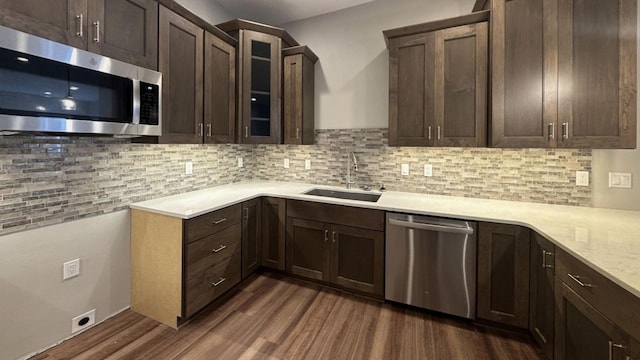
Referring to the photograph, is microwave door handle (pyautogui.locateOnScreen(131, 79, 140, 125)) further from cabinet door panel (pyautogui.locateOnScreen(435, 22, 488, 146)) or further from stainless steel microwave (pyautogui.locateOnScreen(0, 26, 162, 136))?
cabinet door panel (pyautogui.locateOnScreen(435, 22, 488, 146))

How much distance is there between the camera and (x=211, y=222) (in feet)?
7.01

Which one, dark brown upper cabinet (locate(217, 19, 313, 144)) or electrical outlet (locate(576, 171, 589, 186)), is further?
dark brown upper cabinet (locate(217, 19, 313, 144))

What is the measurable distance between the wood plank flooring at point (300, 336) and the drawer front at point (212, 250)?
1.33 feet

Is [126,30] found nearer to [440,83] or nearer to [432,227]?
[440,83]

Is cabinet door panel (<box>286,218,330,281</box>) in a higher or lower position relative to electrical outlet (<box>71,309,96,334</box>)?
higher

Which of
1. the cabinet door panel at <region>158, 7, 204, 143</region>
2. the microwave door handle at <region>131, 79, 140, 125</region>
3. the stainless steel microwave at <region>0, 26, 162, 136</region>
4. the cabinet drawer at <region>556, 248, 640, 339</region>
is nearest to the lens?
the cabinet drawer at <region>556, 248, 640, 339</region>

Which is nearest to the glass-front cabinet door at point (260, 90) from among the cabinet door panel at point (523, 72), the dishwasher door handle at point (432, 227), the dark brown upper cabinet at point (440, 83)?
the dark brown upper cabinet at point (440, 83)

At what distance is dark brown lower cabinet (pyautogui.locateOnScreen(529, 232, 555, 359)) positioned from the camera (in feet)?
5.07

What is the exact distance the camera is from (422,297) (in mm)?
2129

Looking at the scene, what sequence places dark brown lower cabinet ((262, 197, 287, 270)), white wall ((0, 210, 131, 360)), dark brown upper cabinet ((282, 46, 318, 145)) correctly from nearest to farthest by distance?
white wall ((0, 210, 131, 360)), dark brown lower cabinet ((262, 197, 287, 270)), dark brown upper cabinet ((282, 46, 318, 145))

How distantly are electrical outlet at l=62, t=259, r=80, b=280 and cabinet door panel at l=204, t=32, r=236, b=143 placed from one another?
1275 mm

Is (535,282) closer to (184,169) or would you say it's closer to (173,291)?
(173,291)

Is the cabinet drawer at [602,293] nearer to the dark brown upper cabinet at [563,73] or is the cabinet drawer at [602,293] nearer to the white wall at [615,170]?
the dark brown upper cabinet at [563,73]

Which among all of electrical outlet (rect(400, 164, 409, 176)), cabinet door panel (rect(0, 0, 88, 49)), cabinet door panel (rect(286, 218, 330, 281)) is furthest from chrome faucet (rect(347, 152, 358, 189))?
cabinet door panel (rect(0, 0, 88, 49))
